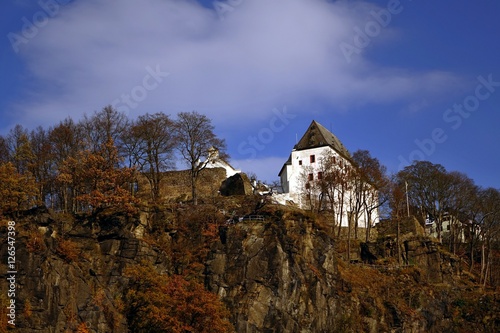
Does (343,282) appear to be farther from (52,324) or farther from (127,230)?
(52,324)

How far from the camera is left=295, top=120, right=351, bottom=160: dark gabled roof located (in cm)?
7256

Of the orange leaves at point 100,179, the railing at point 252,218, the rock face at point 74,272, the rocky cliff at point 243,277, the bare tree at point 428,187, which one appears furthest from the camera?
the bare tree at point 428,187

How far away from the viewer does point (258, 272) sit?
4762cm

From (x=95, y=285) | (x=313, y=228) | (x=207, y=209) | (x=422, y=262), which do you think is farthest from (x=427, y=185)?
(x=95, y=285)

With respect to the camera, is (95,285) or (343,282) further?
(343,282)

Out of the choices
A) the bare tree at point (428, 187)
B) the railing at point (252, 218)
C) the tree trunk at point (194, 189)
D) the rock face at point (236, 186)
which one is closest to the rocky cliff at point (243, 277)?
the railing at point (252, 218)

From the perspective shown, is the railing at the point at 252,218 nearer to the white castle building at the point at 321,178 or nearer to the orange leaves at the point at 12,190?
the white castle building at the point at 321,178

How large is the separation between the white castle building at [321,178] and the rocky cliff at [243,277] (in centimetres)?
567

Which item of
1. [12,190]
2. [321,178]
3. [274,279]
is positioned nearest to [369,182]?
[321,178]

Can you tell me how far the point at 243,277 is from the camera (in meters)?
47.2

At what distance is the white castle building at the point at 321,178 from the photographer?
208 feet

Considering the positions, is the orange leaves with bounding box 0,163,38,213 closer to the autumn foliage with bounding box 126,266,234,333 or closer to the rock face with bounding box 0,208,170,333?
the rock face with bounding box 0,208,170,333

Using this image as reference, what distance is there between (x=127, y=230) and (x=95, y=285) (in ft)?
19.4

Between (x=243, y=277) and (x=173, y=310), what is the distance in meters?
7.80
